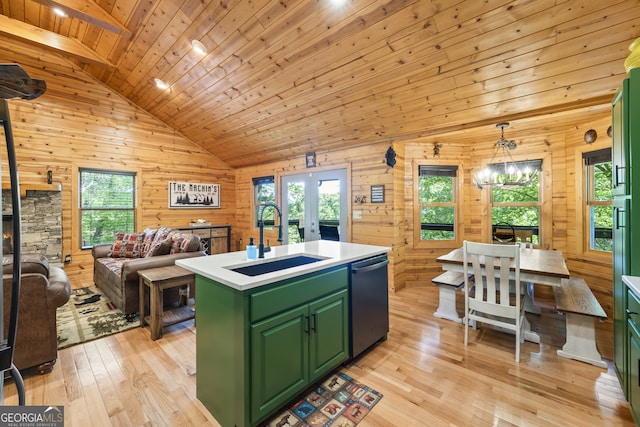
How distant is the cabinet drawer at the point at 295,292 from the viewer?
1634 millimetres

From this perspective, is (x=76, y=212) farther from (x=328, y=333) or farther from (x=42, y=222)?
(x=328, y=333)

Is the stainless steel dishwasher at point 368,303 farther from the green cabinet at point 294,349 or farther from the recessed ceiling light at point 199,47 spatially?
the recessed ceiling light at point 199,47

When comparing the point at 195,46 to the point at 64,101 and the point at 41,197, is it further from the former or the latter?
the point at 41,197

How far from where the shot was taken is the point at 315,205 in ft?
17.3

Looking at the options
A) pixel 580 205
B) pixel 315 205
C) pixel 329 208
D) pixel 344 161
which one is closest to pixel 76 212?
pixel 315 205

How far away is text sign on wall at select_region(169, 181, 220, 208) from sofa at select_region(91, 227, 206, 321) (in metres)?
1.80

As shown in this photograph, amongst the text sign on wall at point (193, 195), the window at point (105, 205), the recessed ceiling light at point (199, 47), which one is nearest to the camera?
the recessed ceiling light at point (199, 47)

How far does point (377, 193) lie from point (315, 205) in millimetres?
1343

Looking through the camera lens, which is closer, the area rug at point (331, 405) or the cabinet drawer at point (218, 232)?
the area rug at point (331, 405)

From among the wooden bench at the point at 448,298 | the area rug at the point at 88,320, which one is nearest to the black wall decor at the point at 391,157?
the wooden bench at the point at 448,298

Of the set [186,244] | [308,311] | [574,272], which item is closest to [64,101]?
[186,244]

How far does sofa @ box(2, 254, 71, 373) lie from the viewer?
2.11 metres

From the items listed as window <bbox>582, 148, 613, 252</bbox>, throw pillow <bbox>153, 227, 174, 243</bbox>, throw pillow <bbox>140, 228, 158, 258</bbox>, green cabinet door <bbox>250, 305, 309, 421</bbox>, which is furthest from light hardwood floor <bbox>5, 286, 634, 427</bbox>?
window <bbox>582, 148, 613, 252</bbox>

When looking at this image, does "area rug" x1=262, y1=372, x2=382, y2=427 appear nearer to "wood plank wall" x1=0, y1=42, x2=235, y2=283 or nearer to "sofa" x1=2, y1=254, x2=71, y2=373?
"sofa" x1=2, y1=254, x2=71, y2=373
